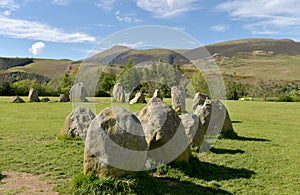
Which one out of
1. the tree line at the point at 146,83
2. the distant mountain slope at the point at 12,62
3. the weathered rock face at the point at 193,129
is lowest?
the weathered rock face at the point at 193,129

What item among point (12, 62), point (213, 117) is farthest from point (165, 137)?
point (12, 62)

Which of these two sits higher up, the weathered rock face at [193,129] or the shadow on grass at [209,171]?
the weathered rock face at [193,129]

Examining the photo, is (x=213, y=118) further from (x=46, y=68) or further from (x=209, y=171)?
(x=46, y=68)

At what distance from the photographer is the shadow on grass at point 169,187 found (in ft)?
24.5

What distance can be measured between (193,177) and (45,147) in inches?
253

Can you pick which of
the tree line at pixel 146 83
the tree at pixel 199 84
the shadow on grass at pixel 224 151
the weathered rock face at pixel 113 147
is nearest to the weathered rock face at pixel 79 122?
the shadow on grass at pixel 224 151

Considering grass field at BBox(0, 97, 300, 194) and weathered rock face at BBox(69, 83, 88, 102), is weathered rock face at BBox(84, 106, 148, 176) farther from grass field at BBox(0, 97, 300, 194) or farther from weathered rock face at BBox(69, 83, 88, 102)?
weathered rock face at BBox(69, 83, 88, 102)

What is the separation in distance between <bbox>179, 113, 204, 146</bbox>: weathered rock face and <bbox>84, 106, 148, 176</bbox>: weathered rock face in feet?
15.4

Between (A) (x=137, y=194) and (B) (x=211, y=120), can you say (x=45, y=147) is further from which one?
(B) (x=211, y=120)

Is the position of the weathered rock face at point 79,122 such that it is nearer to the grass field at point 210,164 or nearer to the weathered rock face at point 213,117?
the grass field at point 210,164

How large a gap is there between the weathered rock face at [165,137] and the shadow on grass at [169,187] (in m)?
1.03

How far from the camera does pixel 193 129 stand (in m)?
12.4

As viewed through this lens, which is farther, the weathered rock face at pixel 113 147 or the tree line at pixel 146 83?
the tree line at pixel 146 83

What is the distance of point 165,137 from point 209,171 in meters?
1.78
